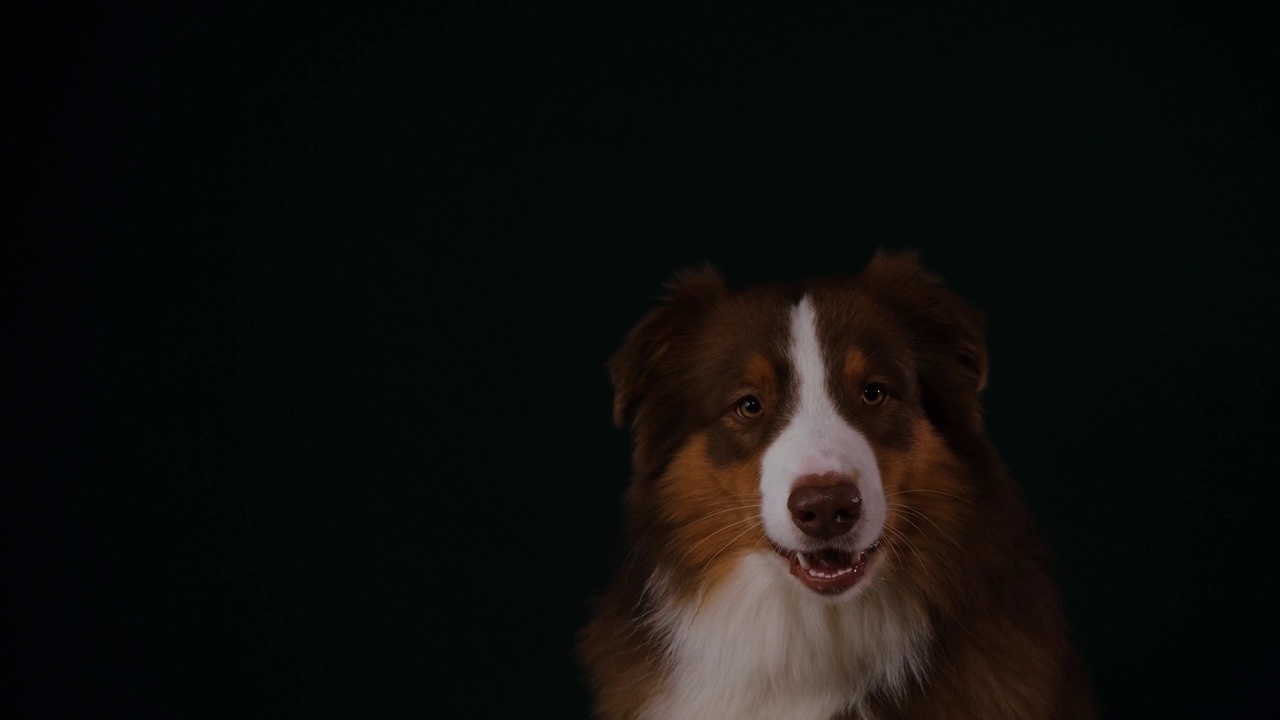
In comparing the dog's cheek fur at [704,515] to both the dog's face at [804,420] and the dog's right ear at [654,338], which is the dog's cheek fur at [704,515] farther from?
the dog's right ear at [654,338]

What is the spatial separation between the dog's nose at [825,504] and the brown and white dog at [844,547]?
0.39 ft

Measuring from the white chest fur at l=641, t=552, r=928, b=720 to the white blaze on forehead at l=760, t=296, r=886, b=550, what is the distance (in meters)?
0.25

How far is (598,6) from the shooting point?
583cm

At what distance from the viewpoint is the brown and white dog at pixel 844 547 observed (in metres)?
4.00

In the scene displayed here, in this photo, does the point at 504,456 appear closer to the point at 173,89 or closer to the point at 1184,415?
the point at 173,89

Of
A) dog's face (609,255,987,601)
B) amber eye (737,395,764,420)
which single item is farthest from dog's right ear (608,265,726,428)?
amber eye (737,395,764,420)

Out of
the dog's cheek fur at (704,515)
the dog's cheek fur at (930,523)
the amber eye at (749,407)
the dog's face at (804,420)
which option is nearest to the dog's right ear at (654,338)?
the dog's face at (804,420)

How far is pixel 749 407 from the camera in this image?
4082mm

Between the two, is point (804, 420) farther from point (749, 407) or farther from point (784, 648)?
point (784, 648)

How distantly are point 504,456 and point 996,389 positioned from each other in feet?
5.94

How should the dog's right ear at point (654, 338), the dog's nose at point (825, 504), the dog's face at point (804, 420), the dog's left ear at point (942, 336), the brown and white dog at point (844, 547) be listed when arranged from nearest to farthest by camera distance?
1. the dog's nose at point (825, 504)
2. the dog's face at point (804, 420)
3. the brown and white dog at point (844, 547)
4. the dog's left ear at point (942, 336)
5. the dog's right ear at point (654, 338)

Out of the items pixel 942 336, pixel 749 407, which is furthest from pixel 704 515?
pixel 942 336

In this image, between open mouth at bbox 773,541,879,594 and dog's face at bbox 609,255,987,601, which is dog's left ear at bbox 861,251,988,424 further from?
open mouth at bbox 773,541,879,594

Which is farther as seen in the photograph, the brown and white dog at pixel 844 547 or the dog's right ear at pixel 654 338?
the dog's right ear at pixel 654 338
